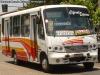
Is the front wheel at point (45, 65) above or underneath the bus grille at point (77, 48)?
underneath

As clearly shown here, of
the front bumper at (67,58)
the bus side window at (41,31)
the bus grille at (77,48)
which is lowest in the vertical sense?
the front bumper at (67,58)

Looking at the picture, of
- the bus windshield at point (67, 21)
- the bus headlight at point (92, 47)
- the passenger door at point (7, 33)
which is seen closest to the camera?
the bus windshield at point (67, 21)

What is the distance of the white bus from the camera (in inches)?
536

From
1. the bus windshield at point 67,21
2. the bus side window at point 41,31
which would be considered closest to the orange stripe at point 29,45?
the bus side window at point 41,31

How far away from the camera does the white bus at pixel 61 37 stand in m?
13.6

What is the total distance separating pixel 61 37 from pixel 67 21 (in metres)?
0.83

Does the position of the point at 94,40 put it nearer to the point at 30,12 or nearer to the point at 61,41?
the point at 61,41

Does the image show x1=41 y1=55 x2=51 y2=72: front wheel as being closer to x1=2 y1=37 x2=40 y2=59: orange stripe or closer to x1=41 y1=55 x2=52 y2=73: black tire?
x1=41 y1=55 x2=52 y2=73: black tire

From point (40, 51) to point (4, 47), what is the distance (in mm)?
6628

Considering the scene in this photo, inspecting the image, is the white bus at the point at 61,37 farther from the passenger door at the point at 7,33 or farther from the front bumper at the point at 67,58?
the passenger door at the point at 7,33

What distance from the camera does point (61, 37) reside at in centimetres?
1369

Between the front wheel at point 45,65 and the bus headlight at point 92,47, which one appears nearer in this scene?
the front wheel at point 45,65

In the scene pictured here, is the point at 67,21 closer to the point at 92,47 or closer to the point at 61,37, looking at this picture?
the point at 61,37

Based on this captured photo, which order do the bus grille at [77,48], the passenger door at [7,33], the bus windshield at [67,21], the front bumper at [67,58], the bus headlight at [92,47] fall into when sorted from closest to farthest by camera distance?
the front bumper at [67,58], the bus grille at [77,48], the bus windshield at [67,21], the bus headlight at [92,47], the passenger door at [7,33]
